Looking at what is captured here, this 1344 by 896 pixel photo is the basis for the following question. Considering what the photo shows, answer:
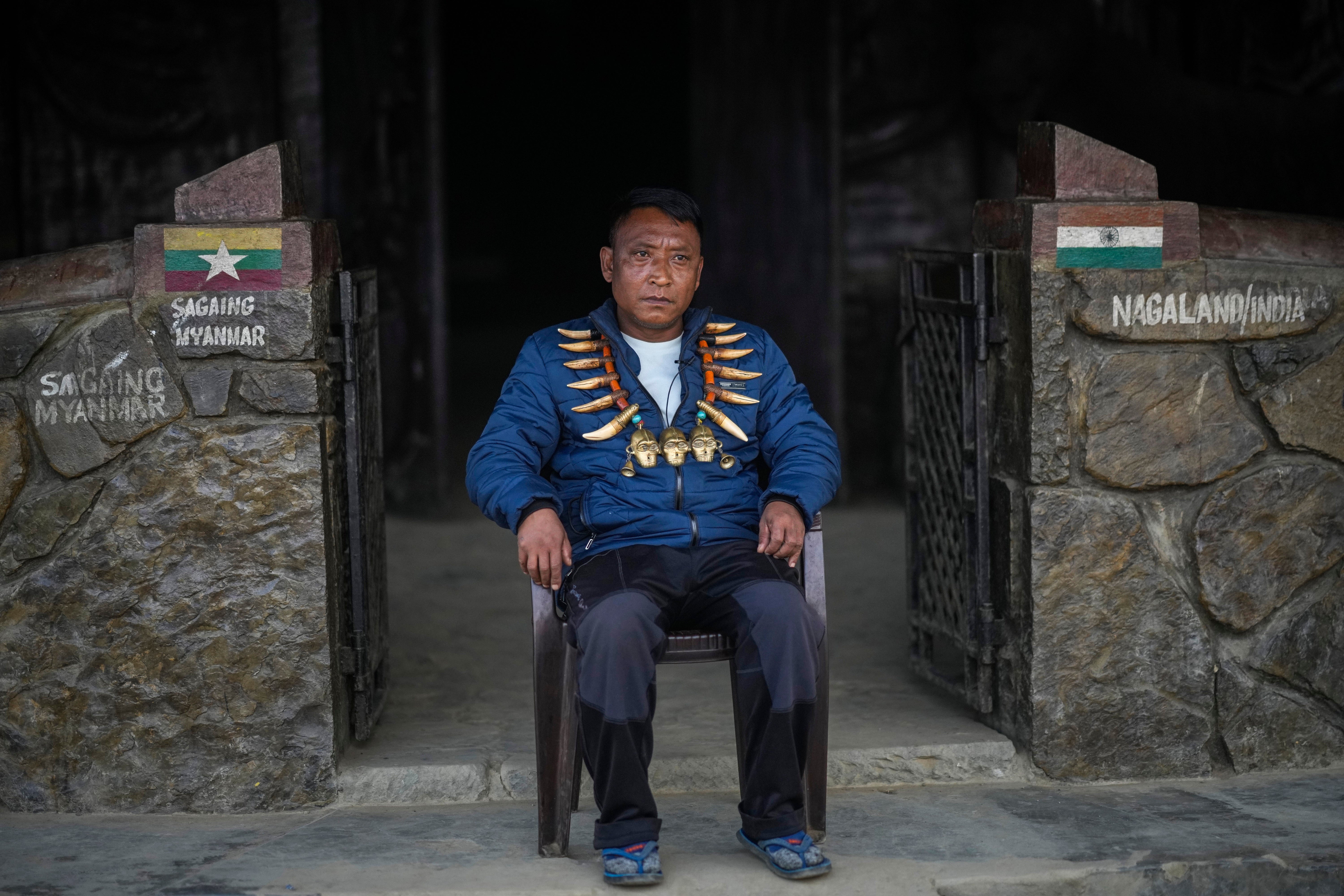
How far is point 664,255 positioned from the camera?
11.3 ft

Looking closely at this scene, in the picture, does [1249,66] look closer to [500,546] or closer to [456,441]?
[500,546]

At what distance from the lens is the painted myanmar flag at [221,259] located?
3469mm

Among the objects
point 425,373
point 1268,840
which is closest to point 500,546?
point 425,373

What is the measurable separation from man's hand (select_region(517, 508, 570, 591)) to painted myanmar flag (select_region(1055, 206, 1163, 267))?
137 centimetres

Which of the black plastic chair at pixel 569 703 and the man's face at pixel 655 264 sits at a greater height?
the man's face at pixel 655 264

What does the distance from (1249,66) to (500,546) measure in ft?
11.8

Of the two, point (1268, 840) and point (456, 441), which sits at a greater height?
point (456, 441)

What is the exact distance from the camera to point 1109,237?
3635 mm

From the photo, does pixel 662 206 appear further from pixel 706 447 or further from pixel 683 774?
pixel 683 774

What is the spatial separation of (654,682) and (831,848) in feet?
1.96

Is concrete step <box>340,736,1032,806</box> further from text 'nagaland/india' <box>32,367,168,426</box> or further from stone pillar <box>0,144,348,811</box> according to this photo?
text 'nagaland/india' <box>32,367,168,426</box>

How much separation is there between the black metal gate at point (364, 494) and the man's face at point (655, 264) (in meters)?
0.66

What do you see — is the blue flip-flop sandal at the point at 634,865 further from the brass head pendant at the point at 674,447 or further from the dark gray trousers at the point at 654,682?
the brass head pendant at the point at 674,447

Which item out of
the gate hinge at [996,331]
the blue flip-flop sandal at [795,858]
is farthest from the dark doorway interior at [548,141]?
the blue flip-flop sandal at [795,858]
